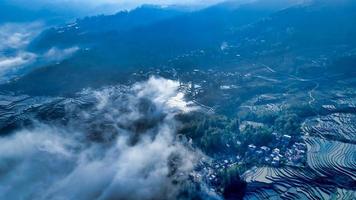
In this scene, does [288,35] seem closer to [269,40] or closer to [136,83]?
[269,40]

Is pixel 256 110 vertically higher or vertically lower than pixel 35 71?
lower

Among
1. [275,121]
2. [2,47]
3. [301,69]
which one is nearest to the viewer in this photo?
[275,121]

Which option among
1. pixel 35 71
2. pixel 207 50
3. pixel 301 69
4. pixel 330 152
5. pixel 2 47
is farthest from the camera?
pixel 2 47

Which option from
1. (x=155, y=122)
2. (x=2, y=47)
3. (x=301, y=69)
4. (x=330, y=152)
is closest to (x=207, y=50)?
(x=301, y=69)

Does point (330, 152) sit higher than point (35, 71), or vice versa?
point (35, 71)

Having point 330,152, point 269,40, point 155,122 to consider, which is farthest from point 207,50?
point 330,152

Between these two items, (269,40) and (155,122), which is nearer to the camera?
(155,122)

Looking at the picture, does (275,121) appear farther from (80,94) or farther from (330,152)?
(80,94)

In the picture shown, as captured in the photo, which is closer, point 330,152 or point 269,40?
point 330,152

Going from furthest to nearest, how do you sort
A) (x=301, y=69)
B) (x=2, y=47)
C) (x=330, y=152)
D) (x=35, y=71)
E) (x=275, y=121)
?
(x=2, y=47)
(x=35, y=71)
(x=301, y=69)
(x=275, y=121)
(x=330, y=152)
